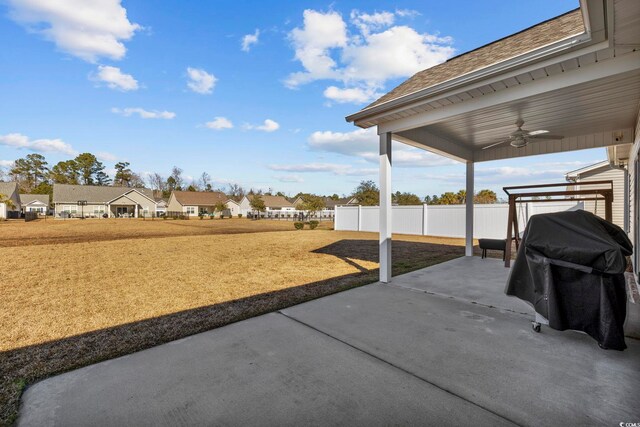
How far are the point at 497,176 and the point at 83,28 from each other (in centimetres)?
2421

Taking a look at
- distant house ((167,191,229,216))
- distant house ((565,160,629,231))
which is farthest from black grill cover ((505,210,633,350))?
distant house ((167,191,229,216))

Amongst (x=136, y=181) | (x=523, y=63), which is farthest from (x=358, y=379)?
(x=136, y=181)

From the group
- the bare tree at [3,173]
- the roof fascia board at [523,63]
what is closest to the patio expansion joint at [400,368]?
the roof fascia board at [523,63]

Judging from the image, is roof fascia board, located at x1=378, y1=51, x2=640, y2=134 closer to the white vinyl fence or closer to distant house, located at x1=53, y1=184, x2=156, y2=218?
the white vinyl fence

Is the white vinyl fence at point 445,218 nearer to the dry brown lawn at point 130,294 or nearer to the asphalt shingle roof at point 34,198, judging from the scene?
the dry brown lawn at point 130,294

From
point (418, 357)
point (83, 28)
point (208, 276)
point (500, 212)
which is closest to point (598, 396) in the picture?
point (418, 357)

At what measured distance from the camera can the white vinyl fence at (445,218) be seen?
518 inches

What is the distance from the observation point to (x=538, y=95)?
3574 millimetres

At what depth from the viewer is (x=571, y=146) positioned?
6.72m

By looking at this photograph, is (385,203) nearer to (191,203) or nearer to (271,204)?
(191,203)

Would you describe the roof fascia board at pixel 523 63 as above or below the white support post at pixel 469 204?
above

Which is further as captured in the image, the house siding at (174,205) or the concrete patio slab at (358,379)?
the house siding at (174,205)

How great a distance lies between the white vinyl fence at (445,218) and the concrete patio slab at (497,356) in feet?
37.7

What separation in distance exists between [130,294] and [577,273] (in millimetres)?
6147
